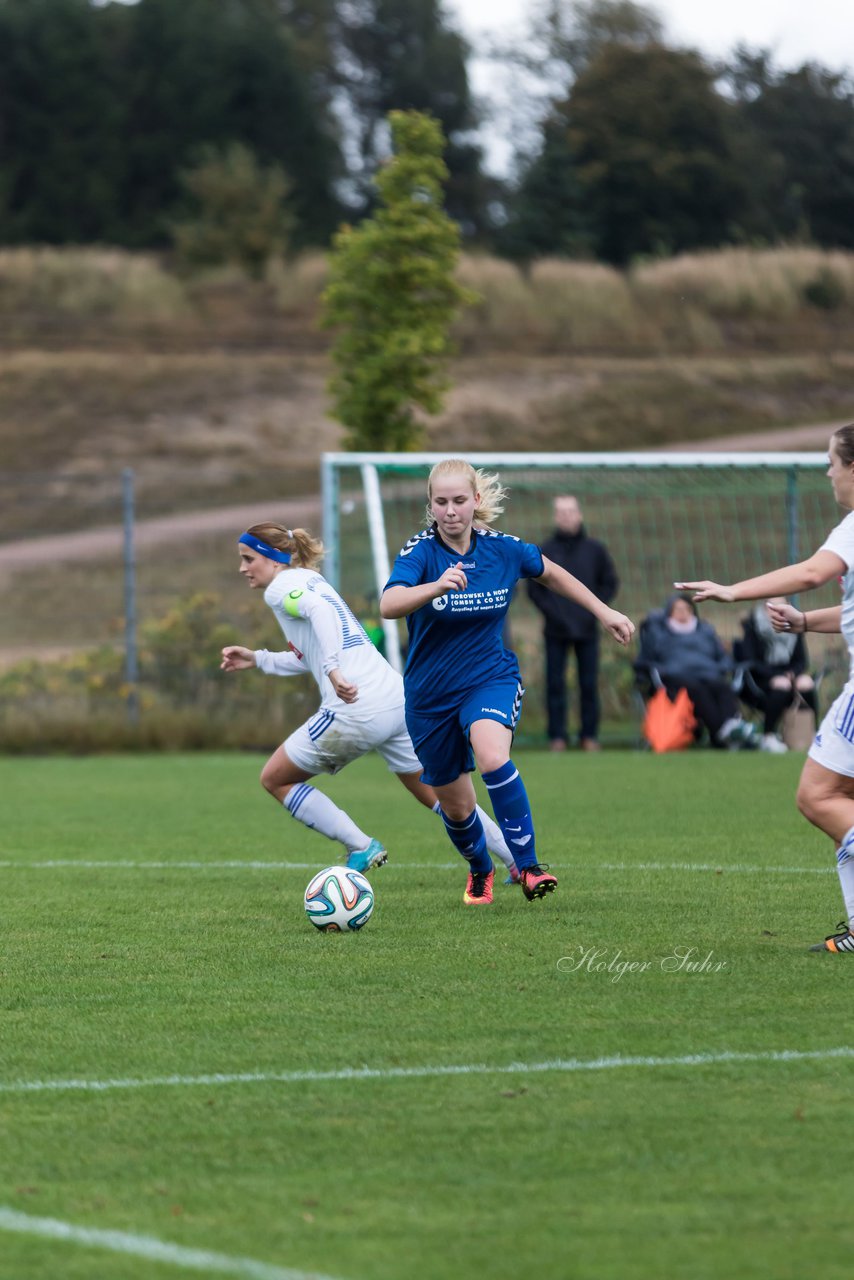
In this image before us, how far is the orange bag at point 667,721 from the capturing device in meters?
16.6

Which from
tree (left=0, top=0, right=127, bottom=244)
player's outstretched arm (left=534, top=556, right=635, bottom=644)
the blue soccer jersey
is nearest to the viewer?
player's outstretched arm (left=534, top=556, right=635, bottom=644)

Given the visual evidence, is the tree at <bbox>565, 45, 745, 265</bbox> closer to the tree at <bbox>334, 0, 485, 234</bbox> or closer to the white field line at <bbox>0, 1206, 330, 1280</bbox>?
the tree at <bbox>334, 0, 485, 234</bbox>

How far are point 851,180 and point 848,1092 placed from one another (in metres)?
57.2

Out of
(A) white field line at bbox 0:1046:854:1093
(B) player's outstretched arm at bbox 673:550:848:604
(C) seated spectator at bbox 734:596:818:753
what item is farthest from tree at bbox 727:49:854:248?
(A) white field line at bbox 0:1046:854:1093

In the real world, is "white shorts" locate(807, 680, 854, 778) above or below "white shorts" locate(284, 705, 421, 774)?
above

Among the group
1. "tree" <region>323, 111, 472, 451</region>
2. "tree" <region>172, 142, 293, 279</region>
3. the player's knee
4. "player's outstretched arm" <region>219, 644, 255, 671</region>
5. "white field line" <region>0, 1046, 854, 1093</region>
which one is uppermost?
"tree" <region>172, 142, 293, 279</region>

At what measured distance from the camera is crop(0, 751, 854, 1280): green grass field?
3695 mm

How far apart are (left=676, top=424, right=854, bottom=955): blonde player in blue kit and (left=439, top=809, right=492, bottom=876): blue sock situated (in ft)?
5.92

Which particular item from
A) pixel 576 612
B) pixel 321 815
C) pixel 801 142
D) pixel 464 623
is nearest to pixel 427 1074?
pixel 464 623

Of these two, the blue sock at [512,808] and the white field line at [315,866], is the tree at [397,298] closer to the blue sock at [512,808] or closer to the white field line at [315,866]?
the white field line at [315,866]

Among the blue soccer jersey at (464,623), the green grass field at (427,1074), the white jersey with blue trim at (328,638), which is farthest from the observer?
the white jersey with blue trim at (328,638)

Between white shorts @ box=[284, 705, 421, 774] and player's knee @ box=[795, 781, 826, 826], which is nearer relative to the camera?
player's knee @ box=[795, 781, 826, 826]

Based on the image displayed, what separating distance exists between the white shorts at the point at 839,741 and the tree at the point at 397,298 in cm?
1470

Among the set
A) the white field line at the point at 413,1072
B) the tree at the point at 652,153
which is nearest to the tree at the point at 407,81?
the tree at the point at 652,153
